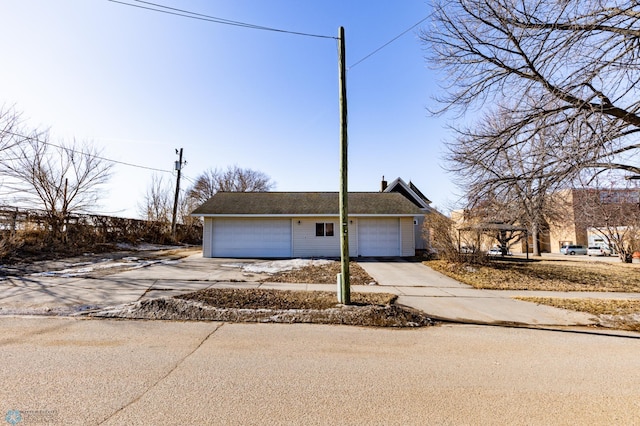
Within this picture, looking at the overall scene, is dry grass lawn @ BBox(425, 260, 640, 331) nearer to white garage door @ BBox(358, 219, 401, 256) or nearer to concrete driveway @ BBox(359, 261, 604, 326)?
concrete driveway @ BBox(359, 261, 604, 326)

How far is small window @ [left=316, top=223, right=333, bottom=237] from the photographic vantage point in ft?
58.9

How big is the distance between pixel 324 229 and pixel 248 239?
14.4 ft

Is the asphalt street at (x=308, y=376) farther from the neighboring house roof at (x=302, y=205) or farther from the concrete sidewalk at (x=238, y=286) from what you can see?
the neighboring house roof at (x=302, y=205)

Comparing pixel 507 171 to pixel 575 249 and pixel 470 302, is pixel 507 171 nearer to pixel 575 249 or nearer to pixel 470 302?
pixel 470 302

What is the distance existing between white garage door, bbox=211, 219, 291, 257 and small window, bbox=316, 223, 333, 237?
1.76m

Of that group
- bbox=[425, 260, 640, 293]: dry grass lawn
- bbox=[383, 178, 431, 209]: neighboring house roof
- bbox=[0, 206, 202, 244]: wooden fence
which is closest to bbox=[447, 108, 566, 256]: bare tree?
bbox=[425, 260, 640, 293]: dry grass lawn

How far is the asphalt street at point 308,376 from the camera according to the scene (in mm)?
2789

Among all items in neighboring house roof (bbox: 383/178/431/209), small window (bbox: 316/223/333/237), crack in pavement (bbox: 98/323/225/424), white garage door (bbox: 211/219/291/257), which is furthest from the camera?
neighboring house roof (bbox: 383/178/431/209)

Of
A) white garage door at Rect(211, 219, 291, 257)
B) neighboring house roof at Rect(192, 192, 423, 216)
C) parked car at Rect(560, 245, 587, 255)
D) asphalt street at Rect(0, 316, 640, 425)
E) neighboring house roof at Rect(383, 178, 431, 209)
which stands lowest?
parked car at Rect(560, 245, 587, 255)

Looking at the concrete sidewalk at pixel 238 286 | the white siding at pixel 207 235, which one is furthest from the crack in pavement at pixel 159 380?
the white siding at pixel 207 235

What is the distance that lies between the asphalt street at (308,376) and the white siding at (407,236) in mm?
12266

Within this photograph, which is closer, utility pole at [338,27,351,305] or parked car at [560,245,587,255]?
utility pole at [338,27,351,305]

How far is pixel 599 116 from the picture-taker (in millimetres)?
6754

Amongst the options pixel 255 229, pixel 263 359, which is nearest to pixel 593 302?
pixel 263 359
